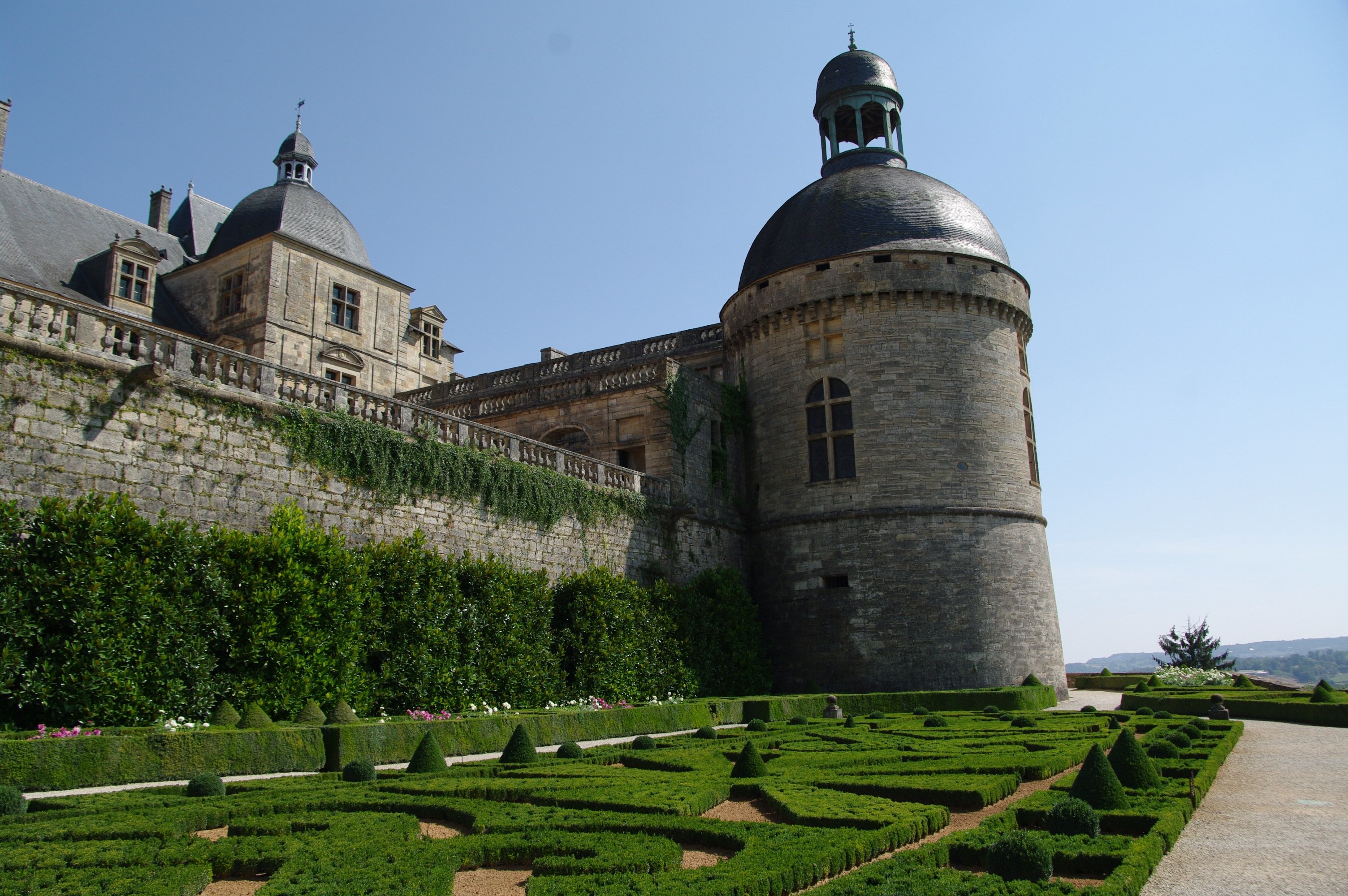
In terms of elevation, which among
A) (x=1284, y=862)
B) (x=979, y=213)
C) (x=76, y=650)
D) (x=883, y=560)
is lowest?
(x=1284, y=862)

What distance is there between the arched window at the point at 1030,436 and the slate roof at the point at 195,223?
23.6 metres

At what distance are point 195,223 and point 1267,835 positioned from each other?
31.4m

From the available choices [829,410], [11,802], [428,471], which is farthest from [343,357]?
[11,802]

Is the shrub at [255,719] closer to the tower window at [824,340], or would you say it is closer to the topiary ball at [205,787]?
the topiary ball at [205,787]

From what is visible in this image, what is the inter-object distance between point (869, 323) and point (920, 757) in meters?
13.8

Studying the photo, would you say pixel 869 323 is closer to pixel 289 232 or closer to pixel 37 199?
pixel 289 232

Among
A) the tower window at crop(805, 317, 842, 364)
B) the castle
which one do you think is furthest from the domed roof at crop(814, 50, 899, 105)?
the tower window at crop(805, 317, 842, 364)

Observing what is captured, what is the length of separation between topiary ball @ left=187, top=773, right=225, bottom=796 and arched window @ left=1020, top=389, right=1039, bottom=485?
19959 mm

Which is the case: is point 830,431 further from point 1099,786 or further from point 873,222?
point 1099,786

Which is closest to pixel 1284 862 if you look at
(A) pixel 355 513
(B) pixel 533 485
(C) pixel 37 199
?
(A) pixel 355 513

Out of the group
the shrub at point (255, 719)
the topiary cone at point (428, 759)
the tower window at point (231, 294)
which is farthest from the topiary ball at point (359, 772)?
the tower window at point (231, 294)

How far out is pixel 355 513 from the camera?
45.3 ft

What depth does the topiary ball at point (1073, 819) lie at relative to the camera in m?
5.66

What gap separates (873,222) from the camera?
74.5 ft
